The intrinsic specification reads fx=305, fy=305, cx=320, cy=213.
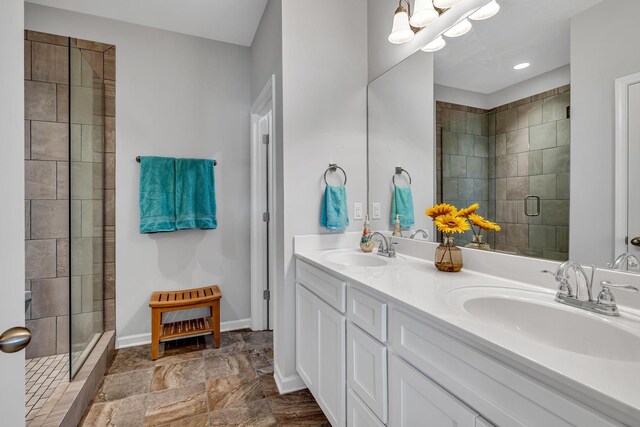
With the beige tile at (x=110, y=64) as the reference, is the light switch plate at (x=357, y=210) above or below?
below

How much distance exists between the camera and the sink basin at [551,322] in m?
0.77

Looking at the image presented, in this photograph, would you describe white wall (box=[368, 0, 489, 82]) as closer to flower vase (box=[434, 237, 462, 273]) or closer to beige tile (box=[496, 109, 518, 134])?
beige tile (box=[496, 109, 518, 134])

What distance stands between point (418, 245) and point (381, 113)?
0.90 metres

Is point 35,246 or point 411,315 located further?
point 35,246

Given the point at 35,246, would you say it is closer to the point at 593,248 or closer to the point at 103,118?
the point at 103,118

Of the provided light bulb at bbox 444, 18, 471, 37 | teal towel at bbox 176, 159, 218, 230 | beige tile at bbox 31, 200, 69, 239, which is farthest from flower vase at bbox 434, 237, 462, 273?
beige tile at bbox 31, 200, 69, 239

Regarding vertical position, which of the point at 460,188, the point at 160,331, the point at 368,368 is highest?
the point at 460,188

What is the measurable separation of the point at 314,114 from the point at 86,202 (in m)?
1.67

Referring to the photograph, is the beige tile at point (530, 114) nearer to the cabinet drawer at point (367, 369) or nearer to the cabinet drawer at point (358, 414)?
the cabinet drawer at point (367, 369)

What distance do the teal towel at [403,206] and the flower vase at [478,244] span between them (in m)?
0.43

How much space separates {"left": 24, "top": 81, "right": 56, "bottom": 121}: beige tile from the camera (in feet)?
6.70

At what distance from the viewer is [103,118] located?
2.36 m

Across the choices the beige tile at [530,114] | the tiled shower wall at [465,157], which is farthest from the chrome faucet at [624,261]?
the beige tile at [530,114]

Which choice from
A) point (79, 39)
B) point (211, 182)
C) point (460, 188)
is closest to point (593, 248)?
point (460, 188)
